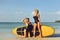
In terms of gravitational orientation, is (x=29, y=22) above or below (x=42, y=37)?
above

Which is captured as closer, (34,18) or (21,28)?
(34,18)

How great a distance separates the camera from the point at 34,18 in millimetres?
11039

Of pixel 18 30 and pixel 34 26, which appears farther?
pixel 18 30

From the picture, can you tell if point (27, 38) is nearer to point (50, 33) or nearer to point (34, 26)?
point (34, 26)

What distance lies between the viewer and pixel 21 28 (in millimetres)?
11969

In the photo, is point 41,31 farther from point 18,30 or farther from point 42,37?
point 18,30

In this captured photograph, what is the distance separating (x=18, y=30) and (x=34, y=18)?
4.47ft

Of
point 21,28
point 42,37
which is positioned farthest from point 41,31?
point 21,28

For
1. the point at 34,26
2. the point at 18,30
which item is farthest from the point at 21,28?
the point at 34,26

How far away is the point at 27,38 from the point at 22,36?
61cm

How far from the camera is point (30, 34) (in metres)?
11.5

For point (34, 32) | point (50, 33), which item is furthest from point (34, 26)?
point (50, 33)

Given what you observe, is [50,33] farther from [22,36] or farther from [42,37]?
[22,36]

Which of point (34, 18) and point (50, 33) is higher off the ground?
point (34, 18)
